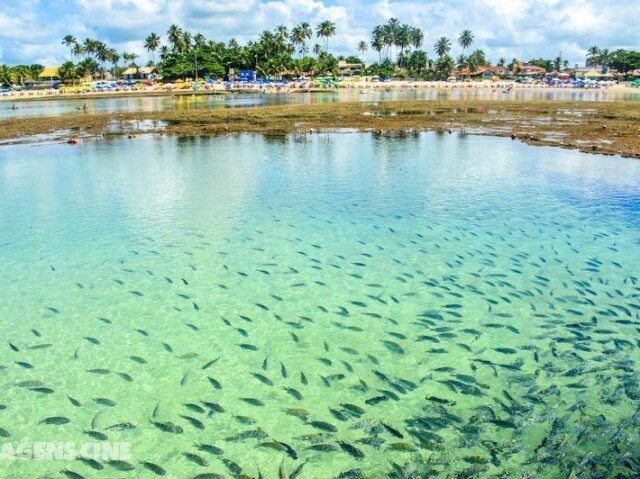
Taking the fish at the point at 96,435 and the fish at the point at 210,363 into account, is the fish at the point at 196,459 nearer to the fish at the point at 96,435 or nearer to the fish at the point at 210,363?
the fish at the point at 96,435

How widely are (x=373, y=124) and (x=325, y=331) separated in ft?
123

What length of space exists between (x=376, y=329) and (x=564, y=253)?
7.46 meters

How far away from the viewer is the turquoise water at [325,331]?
22.9 feet

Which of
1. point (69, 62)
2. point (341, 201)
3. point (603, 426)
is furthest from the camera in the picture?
point (69, 62)

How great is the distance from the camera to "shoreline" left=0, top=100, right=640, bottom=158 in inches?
1414

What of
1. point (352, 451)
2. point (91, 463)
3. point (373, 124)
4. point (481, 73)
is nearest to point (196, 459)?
point (91, 463)

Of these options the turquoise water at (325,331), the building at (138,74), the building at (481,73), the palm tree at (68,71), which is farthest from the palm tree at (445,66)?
the turquoise water at (325,331)

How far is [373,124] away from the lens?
148ft

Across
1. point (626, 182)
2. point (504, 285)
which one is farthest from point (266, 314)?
point (626, 182)

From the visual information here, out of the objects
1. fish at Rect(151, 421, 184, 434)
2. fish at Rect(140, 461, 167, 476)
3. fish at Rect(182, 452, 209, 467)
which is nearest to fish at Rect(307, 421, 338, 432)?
fish at Rect(182, 452, 209, 467)

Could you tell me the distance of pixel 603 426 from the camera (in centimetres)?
714

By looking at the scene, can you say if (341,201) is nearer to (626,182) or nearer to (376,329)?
(376,329)

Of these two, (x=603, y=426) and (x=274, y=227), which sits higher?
(x=274, y=227)

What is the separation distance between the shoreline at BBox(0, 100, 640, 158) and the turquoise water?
680 inches
